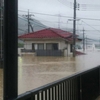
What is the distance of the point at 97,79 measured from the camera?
4281 millimetres

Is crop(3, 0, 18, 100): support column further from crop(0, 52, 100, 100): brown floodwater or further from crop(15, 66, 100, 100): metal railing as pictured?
crop(0, 52, 100, 100): brown floodwater

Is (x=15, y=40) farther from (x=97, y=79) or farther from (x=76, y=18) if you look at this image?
(x=76, y=18)

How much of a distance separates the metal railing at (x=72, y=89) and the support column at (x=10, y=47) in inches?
6.3

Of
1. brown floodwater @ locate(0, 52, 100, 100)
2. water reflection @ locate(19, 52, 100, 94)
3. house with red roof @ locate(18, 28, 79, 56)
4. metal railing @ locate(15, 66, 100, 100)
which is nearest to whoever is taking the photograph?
metal railing @ locate(15, 66, 100, 100)

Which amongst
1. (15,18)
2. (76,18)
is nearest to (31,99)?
(15,18)

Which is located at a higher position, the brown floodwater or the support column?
the support column

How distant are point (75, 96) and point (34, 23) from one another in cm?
129

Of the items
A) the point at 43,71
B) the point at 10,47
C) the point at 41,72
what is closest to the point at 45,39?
the point at 10,47

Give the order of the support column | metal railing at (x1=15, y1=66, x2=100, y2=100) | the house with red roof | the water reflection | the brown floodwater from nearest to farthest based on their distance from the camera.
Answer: the support column → metal railing at (x1=15, y1=66, x2=100, y2=100) → the house with red roof → the brown floodwater → the water reflection

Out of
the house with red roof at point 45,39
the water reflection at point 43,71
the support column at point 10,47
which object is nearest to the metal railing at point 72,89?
the support column at point 10,47

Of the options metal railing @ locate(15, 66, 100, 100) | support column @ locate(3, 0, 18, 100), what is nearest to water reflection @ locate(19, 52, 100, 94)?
metal railing @ locate(15, 66, 100, 100)

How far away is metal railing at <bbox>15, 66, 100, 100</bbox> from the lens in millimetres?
1914

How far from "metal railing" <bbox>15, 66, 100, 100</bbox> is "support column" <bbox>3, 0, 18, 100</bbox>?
0.16 m

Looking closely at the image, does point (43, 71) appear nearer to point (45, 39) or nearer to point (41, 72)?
point (41, 72)
